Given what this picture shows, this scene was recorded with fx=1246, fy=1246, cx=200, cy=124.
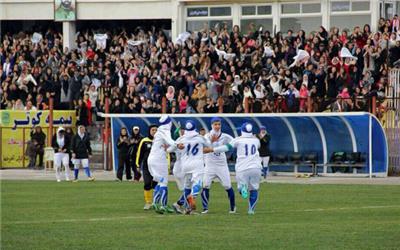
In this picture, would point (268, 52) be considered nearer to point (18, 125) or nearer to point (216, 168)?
point (18, 125)

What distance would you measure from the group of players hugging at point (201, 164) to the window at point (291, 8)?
24.7m

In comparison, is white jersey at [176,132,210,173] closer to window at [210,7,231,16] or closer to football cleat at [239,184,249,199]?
football cleat at [239,184,249,199]

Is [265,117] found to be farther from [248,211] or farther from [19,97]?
[248,211]

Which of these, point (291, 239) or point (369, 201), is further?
point (369, 201)

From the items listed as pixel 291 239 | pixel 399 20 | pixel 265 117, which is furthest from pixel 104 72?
pixel 291 239

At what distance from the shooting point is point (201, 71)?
4519 cm

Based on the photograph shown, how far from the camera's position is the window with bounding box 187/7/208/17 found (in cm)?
5266

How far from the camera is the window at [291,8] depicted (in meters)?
49.9

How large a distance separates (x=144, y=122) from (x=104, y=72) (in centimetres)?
445

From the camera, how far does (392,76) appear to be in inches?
1594

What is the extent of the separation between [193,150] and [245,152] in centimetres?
106

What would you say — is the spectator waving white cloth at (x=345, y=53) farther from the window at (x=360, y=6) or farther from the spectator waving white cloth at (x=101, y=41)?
the spectator waving white cloth at (x=101, y=41)

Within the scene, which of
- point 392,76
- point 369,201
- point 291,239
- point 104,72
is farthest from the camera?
point 104,72

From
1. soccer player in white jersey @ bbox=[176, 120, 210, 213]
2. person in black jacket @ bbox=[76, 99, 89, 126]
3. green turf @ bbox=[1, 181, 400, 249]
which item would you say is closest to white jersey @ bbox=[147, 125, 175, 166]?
soccer player in white jersey @ bbox=[176, 120, 210, 213]
